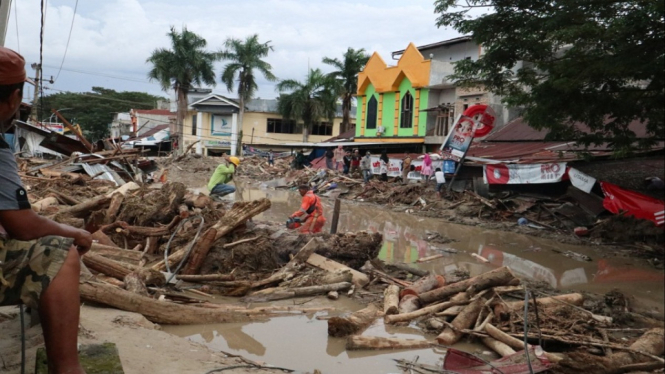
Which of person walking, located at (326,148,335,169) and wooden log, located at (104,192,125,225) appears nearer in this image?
wooden log, located at (104,192,125,225)

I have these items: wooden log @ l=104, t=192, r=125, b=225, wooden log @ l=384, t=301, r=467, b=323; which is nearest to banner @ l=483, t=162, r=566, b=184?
wooden log @ l=384, t=301, r=467, b=323

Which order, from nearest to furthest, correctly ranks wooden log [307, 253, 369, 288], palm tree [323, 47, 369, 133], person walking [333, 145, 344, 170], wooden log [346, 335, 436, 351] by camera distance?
wooden log [346, 335, 436, 351], wooden log [307, 253, 369, 288], person walking [333, 145, 344, 170], palm tree [323, 47, 369, 133]

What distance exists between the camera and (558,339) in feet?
19.4

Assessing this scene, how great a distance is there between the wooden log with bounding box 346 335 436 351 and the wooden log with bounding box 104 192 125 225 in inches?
231

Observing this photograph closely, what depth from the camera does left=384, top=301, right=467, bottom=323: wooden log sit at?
22.5 ft

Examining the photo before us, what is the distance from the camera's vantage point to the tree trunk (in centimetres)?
838

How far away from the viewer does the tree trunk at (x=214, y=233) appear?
330 inches

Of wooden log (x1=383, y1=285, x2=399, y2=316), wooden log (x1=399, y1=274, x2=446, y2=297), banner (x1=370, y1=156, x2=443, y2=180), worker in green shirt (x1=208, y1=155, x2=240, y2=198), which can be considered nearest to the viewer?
wooden log (x1=383, y1=285, x2=399, y2=316)

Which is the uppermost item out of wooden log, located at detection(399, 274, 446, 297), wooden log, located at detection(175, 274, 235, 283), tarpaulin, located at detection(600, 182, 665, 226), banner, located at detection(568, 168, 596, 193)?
banner, located at detection(568, 168, 596, 193)

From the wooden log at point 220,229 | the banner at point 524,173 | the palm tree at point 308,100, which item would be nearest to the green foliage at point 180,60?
the palm tree at point 308,100

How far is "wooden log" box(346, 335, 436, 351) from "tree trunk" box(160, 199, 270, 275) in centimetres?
323

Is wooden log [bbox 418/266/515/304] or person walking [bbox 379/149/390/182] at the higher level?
person walking [bbox 379/149/390/182]

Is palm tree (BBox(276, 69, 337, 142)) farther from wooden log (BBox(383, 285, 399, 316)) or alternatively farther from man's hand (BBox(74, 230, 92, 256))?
man's hand (BBox(74, 230, 92, 256))

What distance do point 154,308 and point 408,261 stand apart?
7.51 meters
